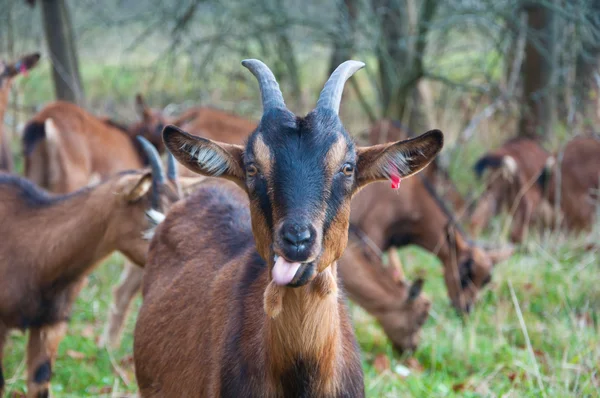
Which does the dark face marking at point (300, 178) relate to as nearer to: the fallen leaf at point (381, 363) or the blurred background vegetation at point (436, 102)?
the blurred background vegetation at point (436, 102)

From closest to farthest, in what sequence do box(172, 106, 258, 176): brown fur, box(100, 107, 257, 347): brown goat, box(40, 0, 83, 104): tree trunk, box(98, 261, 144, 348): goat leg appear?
box(98, 261, 144, 348): goat leg → box(100, 107, 257, 347): brown goat → box(172, 106, 258, 176): brown fur → box(40, 0, 83, 104): tree trunk

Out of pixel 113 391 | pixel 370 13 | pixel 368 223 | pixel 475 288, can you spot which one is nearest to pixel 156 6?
pixel 370 13

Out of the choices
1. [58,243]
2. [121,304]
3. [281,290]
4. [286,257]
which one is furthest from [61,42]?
[286,257]

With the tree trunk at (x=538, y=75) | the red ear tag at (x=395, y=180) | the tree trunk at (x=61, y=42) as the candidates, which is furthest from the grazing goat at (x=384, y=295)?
the tree trunk at (x=61, y=42)

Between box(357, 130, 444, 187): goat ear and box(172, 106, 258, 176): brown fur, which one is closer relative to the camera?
box(357, 130, 444, 187): goat ear

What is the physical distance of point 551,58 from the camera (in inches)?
402

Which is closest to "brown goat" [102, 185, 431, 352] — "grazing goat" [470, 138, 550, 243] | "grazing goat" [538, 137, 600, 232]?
"grazing goat" [470, 138, 550, 243]

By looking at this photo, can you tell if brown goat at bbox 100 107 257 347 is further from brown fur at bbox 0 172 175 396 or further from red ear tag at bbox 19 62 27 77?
red ear tag at bbox 19 62 27 77

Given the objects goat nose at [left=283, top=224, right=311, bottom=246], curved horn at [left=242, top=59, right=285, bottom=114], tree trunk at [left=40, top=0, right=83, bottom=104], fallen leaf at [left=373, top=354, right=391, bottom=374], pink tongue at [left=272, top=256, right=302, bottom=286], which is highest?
curved horn at [left=242, top=59, right=285, bottom=114]

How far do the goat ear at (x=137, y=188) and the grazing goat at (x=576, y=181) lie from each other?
6050mm

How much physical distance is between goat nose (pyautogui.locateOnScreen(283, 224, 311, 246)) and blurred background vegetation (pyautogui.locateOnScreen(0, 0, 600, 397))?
2.70 meters

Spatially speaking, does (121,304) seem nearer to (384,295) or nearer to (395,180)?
(384,295)

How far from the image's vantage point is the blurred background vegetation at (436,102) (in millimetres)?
5770

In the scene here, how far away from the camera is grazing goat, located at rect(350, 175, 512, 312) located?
26.8 ft
